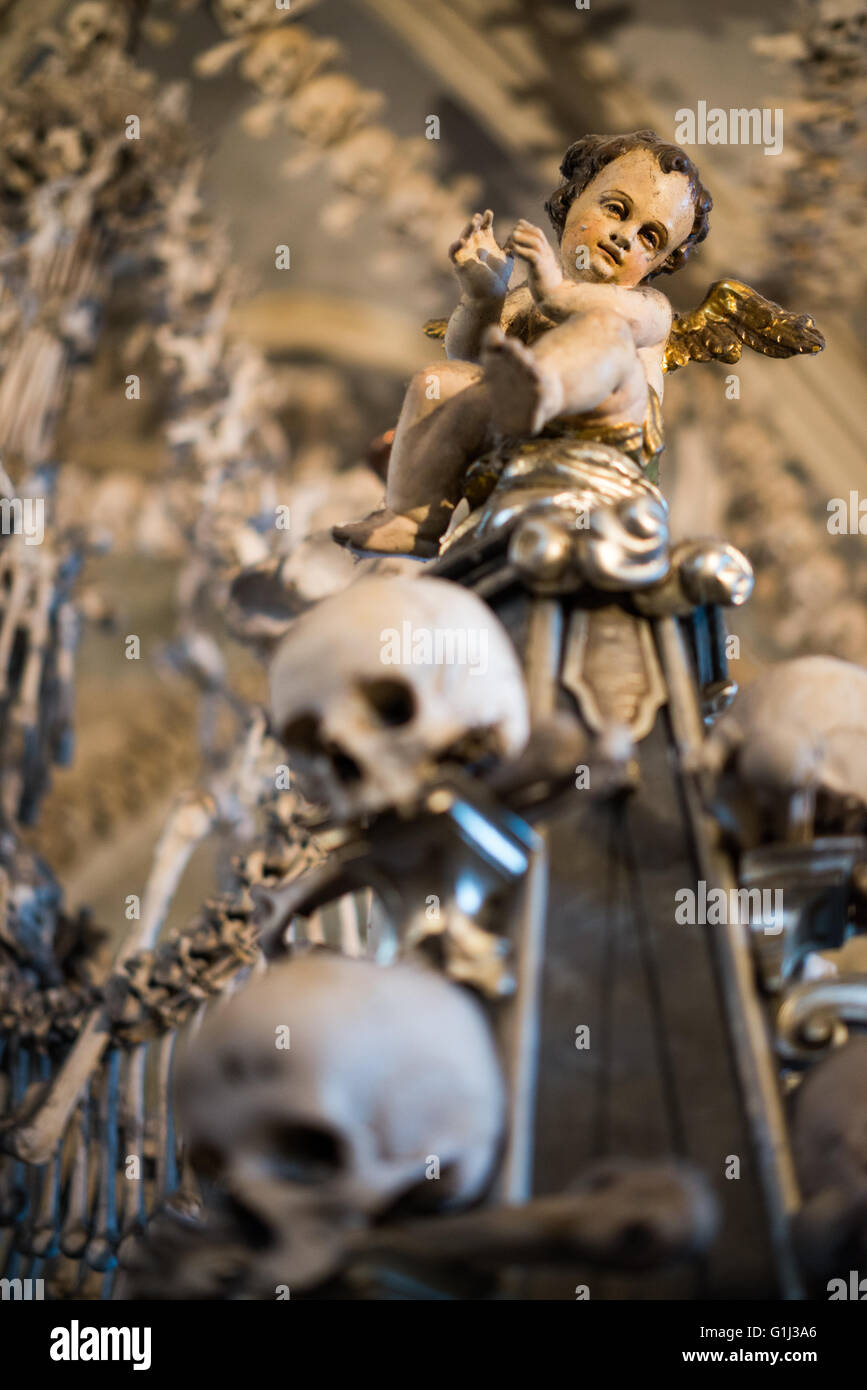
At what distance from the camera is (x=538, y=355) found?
4.74ft

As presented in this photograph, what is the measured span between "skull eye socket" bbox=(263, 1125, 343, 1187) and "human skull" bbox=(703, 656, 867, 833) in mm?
447

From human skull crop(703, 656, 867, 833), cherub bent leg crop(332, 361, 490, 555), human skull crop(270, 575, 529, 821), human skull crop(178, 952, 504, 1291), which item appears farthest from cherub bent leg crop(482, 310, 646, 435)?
human skull crop(178, 952, 504, 1291)

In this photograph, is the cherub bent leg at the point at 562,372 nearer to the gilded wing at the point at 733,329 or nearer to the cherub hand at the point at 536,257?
the cherub hand at the point at 536,257

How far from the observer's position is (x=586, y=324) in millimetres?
1494

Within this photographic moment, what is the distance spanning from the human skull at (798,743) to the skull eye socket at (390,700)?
262mm

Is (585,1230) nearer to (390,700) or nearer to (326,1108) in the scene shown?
(326,1108)

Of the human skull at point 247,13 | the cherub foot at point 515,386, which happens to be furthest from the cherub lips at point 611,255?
the human skull at point 247,13

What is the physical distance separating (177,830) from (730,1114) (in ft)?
7.87

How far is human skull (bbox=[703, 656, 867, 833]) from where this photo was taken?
122 centimetres

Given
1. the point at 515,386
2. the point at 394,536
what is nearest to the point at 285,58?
the point at 394,536

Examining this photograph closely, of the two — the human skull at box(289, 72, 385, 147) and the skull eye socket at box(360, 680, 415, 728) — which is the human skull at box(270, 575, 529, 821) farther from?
the human skull at box(289, 72, 385, 147)
